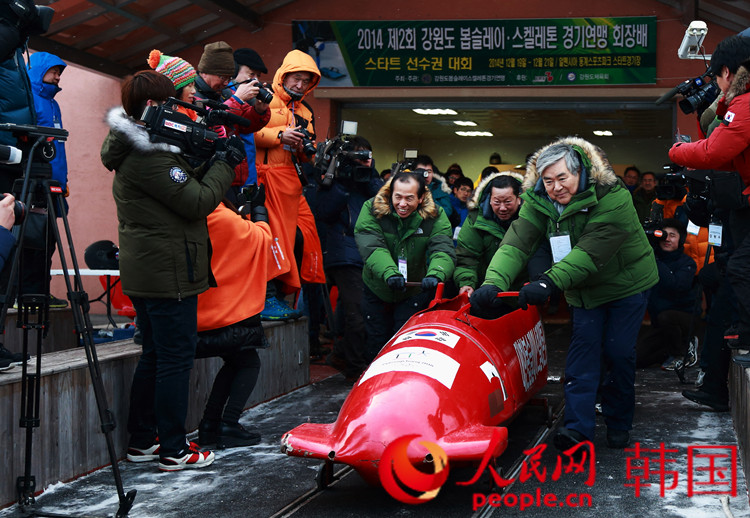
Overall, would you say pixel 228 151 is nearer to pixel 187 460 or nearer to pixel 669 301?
pixel 187 460

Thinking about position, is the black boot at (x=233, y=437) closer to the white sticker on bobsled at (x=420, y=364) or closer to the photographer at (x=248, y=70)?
the white sticker on bobsled at (x=420, y=364)

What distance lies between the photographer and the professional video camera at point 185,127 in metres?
4.01

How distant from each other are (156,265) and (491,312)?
192cm

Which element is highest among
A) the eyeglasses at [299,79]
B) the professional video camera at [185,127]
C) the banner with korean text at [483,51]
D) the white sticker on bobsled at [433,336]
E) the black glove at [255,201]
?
the banner with korean text at [483,51]

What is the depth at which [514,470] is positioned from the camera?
4266 mm

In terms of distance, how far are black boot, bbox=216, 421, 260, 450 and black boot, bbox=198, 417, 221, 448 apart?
0.13 ft

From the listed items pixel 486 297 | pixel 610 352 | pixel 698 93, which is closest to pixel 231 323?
pixel 486 297

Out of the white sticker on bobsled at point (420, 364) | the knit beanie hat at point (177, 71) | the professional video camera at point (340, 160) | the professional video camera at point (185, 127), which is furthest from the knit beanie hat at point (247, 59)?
the white sticker on bobsled at point (420, 364)

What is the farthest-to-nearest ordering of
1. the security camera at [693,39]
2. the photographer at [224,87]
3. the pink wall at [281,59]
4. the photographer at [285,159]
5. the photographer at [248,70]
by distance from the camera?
1. the pink wall at [281,59]
2. the photographer at [285,159]
3. the security camera at [693,39]
4. the photographer at [248,70]
5. the photographer at [224,87]

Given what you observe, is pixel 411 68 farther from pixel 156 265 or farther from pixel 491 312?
pixel 156 265

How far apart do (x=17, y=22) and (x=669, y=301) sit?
557 centimetres

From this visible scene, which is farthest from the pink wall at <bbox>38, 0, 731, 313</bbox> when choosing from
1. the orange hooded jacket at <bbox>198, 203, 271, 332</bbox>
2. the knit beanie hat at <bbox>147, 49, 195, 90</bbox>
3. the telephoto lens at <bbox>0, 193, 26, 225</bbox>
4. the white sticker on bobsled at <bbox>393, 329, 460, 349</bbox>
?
the telephoto lens at <bbox>0, 193, 26, 225</bbox>

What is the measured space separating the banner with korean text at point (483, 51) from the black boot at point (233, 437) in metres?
6.75

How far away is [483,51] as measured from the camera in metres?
10.6
